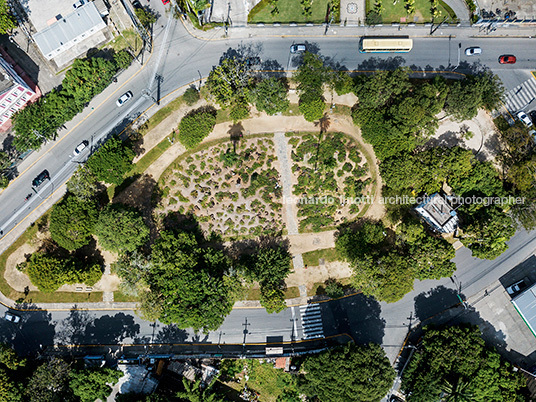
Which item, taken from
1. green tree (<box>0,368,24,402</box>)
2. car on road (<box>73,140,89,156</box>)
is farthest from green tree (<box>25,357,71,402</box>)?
car on road (<box>73,140,89,156</box>)

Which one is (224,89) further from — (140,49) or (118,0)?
(118,0)

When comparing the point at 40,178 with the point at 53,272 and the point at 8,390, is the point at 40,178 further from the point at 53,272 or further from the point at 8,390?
the point at 8,390

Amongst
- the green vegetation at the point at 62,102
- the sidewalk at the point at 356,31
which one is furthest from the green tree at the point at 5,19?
the sidewalk at the point at 356,31

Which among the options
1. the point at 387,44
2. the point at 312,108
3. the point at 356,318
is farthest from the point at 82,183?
the point at 387,44

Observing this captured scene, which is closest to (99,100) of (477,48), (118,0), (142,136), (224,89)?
(142,136)

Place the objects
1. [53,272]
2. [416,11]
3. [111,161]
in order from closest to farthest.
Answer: [53,272], [111,161], [416,11]

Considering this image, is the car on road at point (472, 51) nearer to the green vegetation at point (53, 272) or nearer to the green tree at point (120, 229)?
the green tree at point (120, 229)
